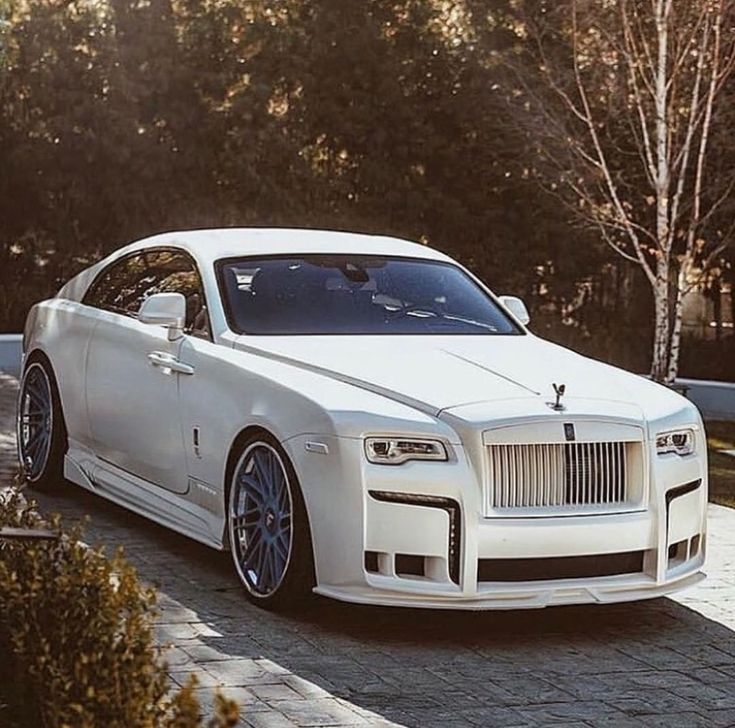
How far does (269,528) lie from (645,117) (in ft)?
49.8

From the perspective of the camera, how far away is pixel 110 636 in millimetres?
4078

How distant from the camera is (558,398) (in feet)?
22.1

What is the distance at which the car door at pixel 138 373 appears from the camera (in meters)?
7.95

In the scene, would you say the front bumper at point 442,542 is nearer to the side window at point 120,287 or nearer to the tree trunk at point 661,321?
the side window at point 120,287

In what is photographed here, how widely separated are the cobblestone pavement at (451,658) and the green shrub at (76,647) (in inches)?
43.9

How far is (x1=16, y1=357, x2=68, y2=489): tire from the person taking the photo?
941 cm

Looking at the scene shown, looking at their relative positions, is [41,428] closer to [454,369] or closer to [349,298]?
[349,298]

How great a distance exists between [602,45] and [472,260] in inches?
231

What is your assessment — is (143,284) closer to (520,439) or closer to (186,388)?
(186,388)

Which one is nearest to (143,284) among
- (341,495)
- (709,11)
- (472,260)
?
(341,495)

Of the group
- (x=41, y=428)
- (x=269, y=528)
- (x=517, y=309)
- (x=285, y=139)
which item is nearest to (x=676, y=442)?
(x=269, y=528)

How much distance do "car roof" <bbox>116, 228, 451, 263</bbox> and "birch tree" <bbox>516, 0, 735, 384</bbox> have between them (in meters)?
10.2

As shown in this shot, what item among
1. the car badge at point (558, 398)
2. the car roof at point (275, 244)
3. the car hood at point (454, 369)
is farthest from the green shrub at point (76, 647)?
the car roof at point (275, 244)

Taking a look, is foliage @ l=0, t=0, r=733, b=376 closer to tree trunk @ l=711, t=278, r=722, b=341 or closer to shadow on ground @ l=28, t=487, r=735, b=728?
tree trunk @ l=711, t=278, r=722, b=341
